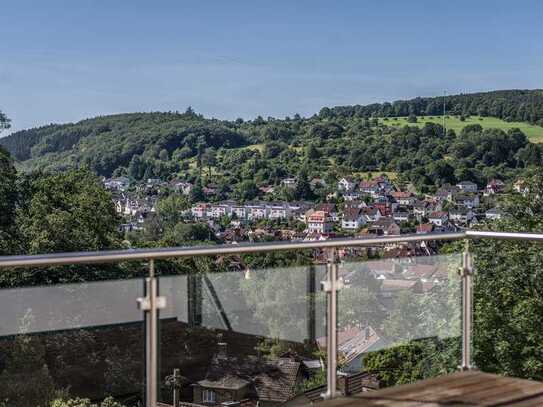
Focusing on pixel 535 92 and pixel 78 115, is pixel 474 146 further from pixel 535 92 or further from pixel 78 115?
pixel 78 115

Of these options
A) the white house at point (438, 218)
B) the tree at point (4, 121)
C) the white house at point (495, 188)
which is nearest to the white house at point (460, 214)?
the white house at point (438, 218)

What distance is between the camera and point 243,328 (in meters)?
3.26

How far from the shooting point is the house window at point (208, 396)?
3.13 m

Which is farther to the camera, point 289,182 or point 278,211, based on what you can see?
point 289,182

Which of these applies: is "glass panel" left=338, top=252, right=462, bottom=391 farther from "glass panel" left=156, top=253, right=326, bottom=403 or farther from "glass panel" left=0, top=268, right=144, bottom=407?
"glass panel" left=0, top=268, right=144, bottom=407

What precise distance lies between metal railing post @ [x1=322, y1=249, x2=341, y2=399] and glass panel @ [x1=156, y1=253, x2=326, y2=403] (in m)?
0.03

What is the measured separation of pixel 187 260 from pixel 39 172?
2545cm

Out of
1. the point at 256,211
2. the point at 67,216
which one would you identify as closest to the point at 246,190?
the point at 256,211

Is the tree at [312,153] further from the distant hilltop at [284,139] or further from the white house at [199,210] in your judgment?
the white house at [199,210]

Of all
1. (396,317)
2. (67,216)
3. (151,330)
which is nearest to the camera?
(151,330)

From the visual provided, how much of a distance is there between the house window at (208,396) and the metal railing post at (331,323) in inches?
25.9

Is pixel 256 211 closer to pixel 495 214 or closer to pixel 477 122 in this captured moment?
pixel 477 122

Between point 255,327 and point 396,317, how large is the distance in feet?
2.90

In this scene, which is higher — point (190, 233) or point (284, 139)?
point (284, 139)
